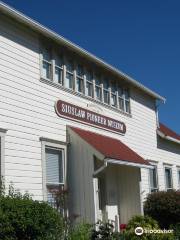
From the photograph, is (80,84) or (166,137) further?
(166,137)

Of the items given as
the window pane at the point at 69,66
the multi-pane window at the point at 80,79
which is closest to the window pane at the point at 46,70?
the window pane at the point at 69,66

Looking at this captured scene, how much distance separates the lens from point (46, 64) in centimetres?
1617

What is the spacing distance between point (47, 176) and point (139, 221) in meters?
3.37

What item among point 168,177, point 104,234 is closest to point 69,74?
point 104,234

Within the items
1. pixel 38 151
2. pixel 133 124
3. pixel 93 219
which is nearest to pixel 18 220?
pixel 38 151

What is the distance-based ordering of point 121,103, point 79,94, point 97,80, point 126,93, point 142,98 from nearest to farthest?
point 79,94 < point 97,80 < point 121,103 < point 126,93 < point 142,98

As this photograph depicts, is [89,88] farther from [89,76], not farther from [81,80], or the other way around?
[81,80]

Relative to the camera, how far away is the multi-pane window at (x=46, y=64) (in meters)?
16.0

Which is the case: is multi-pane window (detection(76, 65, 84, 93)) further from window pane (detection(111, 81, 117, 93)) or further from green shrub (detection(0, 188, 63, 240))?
green shrub (detection(0, 188, 63, 240))

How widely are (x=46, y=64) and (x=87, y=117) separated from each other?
276cm

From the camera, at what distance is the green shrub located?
10523 millimetres

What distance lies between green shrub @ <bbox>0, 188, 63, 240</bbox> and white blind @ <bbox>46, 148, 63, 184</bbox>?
360 cm

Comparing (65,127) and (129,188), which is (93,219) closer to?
(65,127)

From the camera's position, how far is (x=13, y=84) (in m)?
14.2
